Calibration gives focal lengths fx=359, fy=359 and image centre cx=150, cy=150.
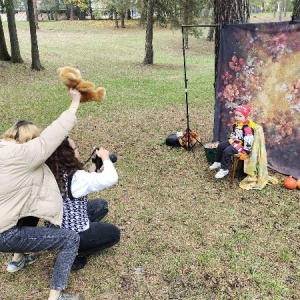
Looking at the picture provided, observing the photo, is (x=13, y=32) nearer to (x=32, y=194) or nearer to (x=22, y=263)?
(x=22, y=263)

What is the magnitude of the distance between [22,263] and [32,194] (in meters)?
1.18

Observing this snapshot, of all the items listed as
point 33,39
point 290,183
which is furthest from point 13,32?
point 290,183

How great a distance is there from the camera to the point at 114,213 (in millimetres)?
4559

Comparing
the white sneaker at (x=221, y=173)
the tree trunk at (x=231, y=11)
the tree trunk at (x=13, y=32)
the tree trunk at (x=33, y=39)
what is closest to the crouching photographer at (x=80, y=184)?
the white sneaker at (x=221, y=173)

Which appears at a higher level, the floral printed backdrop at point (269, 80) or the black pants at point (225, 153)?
the floral printed backdrop at point (269, 80)

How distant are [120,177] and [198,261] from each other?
2256mm

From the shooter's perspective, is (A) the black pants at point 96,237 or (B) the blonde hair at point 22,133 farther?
(A) the black pants at point 96,237

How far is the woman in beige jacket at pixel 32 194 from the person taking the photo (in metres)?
2.60

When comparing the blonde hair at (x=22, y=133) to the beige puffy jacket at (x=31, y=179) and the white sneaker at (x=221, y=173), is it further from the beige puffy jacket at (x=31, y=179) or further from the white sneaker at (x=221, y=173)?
the white sneaker at (x=221, y=173)

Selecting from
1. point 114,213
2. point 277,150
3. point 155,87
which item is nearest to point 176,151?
point 277,150

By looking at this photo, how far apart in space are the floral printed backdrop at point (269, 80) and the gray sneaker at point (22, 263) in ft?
12.6

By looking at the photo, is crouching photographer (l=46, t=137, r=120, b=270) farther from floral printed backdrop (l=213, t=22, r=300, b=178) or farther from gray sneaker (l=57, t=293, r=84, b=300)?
floral printed backdrop (l=213, t=22, r=300, b=178)

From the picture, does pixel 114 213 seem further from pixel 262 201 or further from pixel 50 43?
pixel 50 43

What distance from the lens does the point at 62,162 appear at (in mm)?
2945
